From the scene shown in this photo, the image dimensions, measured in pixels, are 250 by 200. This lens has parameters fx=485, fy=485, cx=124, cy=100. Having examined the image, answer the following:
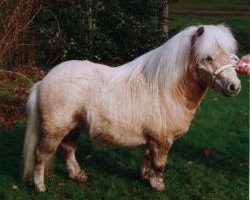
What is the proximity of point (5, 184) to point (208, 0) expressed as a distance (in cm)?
3630

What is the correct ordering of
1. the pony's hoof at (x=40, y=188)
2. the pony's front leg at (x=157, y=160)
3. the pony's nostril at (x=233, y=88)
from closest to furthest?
the pony's nostril at (x=233, y=88)
the pony's front leg at (x=157, y=160)
the pony's hoof at (x=40, y=188)

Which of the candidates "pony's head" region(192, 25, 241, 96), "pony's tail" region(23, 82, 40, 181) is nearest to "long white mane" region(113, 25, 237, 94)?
"pony's head" region(192, 25, 241, 96)

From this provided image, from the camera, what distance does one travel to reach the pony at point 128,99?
469cm

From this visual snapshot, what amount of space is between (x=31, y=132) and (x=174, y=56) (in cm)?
164

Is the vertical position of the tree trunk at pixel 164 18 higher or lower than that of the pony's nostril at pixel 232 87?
lower

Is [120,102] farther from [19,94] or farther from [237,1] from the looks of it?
[237,1]

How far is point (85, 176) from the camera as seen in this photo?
548 cm

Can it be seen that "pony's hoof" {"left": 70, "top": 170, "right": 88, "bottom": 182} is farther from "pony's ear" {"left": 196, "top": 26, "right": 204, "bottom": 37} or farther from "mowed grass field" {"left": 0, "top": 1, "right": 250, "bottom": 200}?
"pony's ear" {"left": 196, "top": 26, "right": 204, "bottom": 37}

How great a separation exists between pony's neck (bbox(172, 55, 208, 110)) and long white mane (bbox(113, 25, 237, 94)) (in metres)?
0.07

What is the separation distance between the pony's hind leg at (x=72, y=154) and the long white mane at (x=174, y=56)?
927mm

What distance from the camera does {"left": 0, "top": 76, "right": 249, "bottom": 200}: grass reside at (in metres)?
5.20

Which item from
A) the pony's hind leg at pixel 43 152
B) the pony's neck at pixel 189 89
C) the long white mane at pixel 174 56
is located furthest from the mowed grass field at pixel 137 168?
the long white mane at pixel 174 56

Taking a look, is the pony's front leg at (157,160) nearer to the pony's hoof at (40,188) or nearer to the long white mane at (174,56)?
the long white mane at (174,56)

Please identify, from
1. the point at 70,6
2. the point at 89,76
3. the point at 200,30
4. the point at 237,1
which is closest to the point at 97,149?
the point at 89,76
